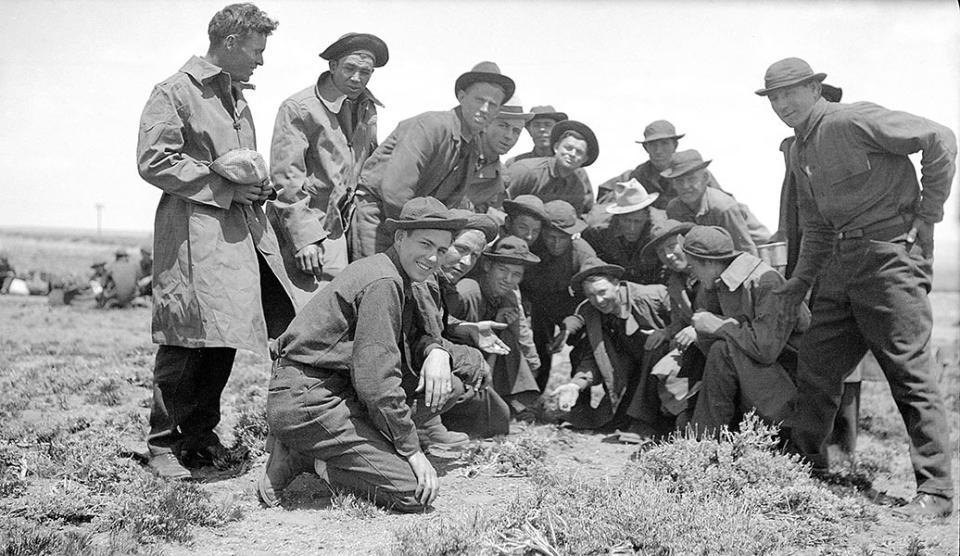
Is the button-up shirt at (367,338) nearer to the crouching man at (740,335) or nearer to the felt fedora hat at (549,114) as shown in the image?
the crouching man at (740,335)

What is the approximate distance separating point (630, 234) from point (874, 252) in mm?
2563

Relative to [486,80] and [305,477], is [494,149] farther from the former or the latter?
[305,477]

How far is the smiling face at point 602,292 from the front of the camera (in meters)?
6.54

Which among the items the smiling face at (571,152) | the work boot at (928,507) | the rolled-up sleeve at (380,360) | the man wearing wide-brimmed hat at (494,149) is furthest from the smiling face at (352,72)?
the work boot at (928,507)

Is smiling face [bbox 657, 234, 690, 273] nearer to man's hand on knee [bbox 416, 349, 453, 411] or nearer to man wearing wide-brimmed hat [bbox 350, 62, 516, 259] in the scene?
man wearing wide-brimmed hat [bbox 350, 62, 516, 259]

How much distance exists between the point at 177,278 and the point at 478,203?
299cm

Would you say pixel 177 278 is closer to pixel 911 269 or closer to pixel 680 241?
pixel 680 241

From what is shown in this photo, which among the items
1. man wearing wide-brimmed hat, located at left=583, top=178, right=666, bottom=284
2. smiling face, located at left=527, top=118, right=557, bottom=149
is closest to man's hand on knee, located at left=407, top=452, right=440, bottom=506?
man wearing wide-brimmed hat, located at left=583, top=178, right=666, bottom=284

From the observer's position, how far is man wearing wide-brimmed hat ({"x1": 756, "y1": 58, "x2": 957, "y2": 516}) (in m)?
4.84

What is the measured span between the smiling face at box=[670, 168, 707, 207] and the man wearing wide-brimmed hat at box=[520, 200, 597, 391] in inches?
40.8

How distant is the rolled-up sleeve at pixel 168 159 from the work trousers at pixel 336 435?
116 centimetres

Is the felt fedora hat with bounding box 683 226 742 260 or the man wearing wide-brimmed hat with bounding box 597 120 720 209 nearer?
the felt fedora hat with bounding box 683 226 742 260

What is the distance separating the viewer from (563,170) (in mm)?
7812

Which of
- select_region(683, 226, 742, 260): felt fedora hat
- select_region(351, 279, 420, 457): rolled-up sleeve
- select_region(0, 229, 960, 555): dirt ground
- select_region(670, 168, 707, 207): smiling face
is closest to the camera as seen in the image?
select_region(0, 229, 960, 555): dirt ground
